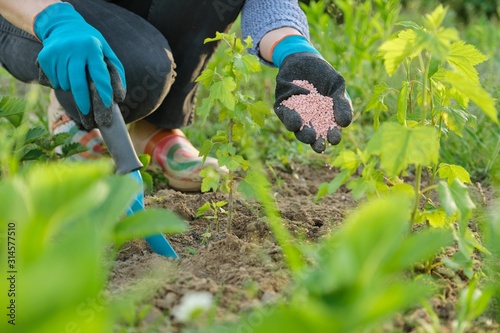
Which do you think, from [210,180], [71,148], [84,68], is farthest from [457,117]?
[71,148]

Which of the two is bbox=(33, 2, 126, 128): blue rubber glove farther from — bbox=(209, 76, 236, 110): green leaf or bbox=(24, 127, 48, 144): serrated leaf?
bbox=(209, 76, 236, 110): green leaf

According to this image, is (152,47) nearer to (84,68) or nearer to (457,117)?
(84,68)

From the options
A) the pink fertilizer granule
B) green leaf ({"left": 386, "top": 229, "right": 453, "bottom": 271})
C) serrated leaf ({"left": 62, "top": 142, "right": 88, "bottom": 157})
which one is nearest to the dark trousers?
serrated leaf ({"left": 62, "top": 142, "right": 88, "bottom": 157})

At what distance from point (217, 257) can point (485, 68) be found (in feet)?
7.42

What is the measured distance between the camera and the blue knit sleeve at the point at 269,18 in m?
1.92

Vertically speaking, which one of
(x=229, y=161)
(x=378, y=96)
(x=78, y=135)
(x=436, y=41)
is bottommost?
(x=78, y=135)

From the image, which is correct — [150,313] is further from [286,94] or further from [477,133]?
[477,133]

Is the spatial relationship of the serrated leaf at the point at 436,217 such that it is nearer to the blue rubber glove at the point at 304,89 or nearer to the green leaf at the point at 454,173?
the green leaf at the point at 454,173

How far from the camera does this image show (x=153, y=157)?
2.25 m

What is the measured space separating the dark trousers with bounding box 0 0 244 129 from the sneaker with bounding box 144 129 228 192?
57 millimetres

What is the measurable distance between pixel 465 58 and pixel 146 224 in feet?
2.33

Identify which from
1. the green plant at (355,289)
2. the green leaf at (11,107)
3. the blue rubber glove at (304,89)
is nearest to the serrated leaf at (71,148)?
the green leaf at (11,107)

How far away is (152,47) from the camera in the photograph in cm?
200

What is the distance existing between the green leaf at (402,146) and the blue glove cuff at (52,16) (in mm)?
934
